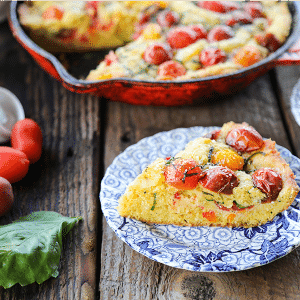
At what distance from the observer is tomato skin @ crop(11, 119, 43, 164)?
2.19 metres

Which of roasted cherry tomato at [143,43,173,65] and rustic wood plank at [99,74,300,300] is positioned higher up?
roasted cherry tomato at [143,43,173,65]

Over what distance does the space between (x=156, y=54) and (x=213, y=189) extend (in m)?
1.11

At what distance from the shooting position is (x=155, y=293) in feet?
5.51

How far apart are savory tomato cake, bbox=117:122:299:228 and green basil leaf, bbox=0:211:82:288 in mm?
323

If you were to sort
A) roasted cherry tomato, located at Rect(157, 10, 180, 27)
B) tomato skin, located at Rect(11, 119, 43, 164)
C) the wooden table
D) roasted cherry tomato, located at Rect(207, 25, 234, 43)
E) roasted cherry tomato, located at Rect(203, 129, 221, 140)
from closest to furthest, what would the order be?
the wooden table → roasted cherry tomato, located at Rect(203, 129, 221, 140) → tomato skin, located at Rect(11, 119, 43, 164) → roasted cherry tomato, located at Rect(207, 25, 234, 43) → roasted cherry tomato, located at Rect(157, 10, 180, 27)

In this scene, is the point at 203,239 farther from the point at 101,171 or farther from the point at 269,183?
the point at 101,171

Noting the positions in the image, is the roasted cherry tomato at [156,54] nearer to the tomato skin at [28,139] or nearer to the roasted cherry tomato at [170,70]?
the roasted cherry tomato at [170,70]

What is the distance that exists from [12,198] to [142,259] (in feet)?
2.37

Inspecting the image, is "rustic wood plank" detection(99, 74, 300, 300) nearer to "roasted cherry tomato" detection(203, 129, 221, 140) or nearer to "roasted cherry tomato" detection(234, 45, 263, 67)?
"roasted cherry tomato" detection(203, 129, 221, 140)

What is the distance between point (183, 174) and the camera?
174 cm

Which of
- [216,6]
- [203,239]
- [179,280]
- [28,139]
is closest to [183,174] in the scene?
[203,239]

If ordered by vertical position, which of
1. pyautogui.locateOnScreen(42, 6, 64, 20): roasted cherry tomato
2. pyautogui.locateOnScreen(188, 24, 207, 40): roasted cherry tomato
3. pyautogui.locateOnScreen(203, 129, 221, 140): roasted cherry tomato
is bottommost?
pyautogui.locateOnScreen(203, 129, 221, 140): roasted cherry tomato

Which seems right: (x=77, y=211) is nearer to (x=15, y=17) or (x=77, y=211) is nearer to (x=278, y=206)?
(x=278, y=206)

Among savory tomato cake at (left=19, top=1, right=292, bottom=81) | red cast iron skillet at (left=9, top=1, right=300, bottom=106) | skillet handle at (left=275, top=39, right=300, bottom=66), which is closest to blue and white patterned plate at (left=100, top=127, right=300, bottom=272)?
red cast iron skillet at (left=9, top=1, right=300, bottom=106)
